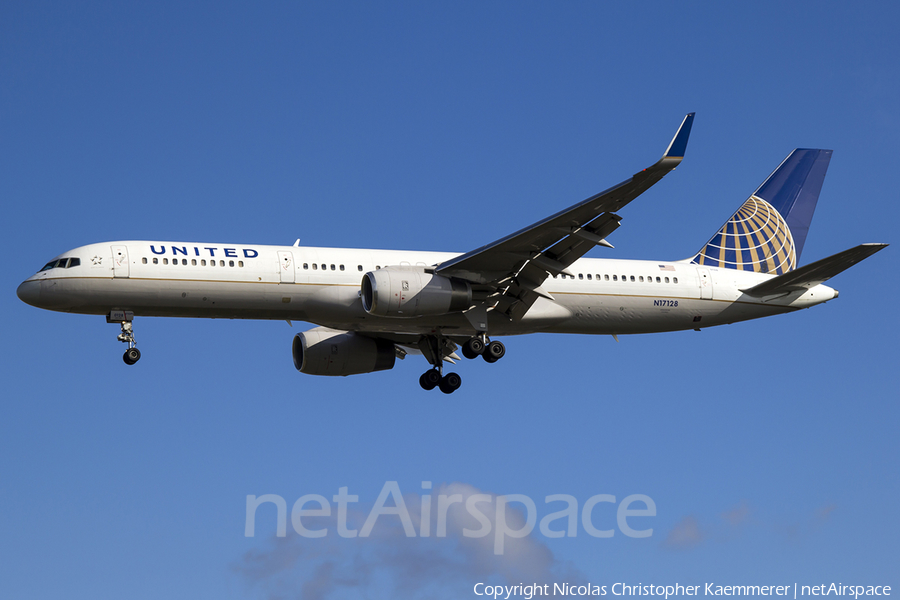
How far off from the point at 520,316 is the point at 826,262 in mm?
9550

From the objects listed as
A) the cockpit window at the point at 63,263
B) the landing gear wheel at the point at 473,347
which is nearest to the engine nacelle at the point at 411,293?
the landing gear wheel at the point at 473,347

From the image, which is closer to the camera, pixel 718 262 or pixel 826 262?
pixel 826 262

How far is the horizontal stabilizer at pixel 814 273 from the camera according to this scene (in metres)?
31.9

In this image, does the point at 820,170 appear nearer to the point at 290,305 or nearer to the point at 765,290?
the point at 765,290

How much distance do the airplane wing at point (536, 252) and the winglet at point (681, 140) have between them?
1.62m

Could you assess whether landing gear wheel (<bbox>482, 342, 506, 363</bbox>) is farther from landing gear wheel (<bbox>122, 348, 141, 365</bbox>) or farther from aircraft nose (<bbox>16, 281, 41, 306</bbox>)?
aircraft nose (<bbox>16, 281, 41, 306</bbox>)

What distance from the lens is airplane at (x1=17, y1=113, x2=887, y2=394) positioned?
1237 inches

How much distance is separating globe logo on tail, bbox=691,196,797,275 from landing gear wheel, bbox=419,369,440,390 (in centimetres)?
980

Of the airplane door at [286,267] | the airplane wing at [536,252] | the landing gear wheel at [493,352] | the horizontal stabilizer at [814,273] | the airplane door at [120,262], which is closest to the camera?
the airplane wing at [536,252]

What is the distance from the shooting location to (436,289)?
3192 cm

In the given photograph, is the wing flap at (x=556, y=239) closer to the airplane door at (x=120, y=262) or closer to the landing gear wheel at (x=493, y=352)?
the landing gear wheel at (x=493, y=352)

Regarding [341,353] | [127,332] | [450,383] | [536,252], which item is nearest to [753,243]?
[536,252]

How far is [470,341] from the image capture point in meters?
34.3

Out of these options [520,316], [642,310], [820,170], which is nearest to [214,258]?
[520,316]
